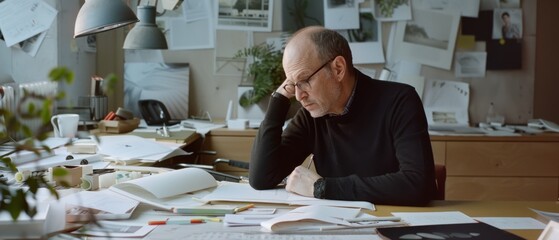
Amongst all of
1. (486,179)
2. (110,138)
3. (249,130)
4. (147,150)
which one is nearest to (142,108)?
(249,130)

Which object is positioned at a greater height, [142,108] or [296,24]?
[296,24]

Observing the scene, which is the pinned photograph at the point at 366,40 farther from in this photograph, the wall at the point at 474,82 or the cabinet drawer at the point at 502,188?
the cabinet drawer at the point at 502,188

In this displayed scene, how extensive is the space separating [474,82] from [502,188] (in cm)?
77

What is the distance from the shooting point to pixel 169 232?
154 cm

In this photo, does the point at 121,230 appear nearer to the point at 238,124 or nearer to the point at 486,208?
the point at 486,208

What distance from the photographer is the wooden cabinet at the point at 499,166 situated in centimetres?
354

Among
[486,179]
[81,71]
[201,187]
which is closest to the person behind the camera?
[201,187]

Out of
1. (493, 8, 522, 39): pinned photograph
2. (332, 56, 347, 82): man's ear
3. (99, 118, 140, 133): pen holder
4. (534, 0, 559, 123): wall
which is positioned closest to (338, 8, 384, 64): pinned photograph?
(493, 8, 522, 39): pinned photograph

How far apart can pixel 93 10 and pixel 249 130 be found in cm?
138

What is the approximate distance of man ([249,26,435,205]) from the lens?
2.12 meters

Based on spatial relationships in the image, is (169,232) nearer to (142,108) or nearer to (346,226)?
(346,226)

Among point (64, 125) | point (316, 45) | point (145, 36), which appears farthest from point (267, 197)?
point (145, 36)

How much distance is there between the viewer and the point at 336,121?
7.48ft

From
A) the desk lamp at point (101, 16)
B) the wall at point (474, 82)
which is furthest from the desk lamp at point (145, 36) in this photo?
the desk lamp at point (101, 16)
